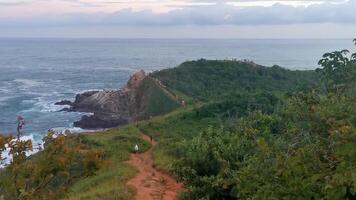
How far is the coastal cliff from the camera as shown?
4578 centimetres

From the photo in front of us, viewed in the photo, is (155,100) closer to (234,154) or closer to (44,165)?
(234,154)

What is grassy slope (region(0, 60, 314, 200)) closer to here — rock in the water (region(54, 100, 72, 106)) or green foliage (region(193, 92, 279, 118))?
green foliage (region(193, 92, 279, 118))

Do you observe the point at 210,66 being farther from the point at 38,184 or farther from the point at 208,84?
the point at 38,184

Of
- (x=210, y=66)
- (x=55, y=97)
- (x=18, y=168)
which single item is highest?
(x=18, y=168)

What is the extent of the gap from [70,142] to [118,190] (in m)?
9.24

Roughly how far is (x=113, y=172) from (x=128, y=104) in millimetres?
29494

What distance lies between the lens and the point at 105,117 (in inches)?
1929

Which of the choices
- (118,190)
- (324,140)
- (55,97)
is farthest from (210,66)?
(324,140)

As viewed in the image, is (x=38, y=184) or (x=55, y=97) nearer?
(x=38, y=184)

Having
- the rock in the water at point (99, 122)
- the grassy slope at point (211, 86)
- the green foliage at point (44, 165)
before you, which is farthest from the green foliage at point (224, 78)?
the green foliage at point (44, 165)

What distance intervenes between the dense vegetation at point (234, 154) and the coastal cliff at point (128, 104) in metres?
9.64

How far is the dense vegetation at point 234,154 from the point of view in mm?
7207

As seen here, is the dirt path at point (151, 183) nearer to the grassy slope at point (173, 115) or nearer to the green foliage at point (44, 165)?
the grassy slope at point (173, 115)

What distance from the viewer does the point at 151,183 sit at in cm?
1942
